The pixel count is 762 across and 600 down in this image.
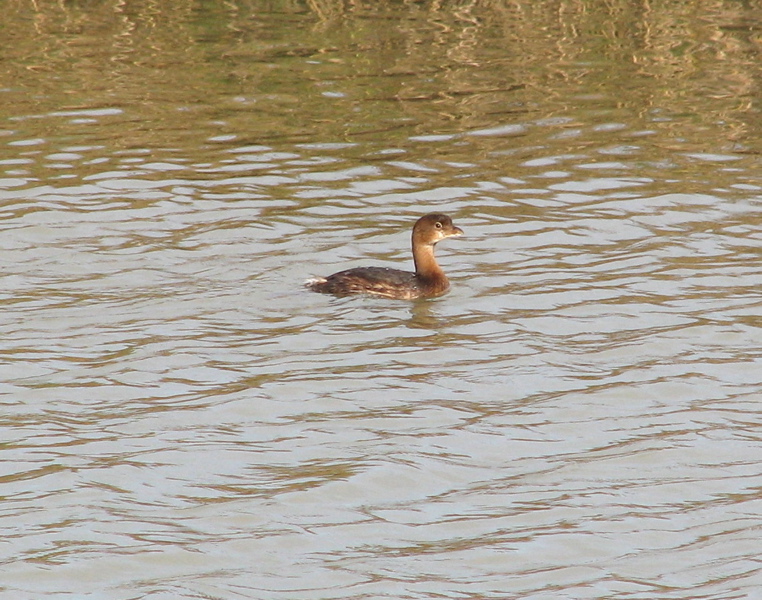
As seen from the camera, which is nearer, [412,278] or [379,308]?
[379,308]

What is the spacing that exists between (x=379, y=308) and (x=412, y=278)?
19.0 inches

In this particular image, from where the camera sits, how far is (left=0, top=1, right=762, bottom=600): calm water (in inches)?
325

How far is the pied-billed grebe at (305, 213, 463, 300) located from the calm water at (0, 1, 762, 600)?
→ 0.44ft

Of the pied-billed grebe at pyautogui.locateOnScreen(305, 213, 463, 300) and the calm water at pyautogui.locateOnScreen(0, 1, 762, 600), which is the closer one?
the calm water at pyautogui.locateOnScreen(0, 1, 762, 600)

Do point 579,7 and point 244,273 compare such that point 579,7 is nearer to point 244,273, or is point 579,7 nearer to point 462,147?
point 462,147

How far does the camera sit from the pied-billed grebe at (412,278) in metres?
12.9

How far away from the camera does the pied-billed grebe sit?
1292 centimetres

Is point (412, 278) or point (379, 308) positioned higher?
point (412, 278)

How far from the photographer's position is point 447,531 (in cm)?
839

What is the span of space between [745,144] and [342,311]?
23.7 feet

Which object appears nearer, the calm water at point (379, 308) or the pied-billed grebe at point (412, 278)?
the calm water at point (379, 308)

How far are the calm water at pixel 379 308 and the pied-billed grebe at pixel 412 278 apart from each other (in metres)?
0.13

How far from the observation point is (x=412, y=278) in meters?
13.3

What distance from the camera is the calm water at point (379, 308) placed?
825cm
